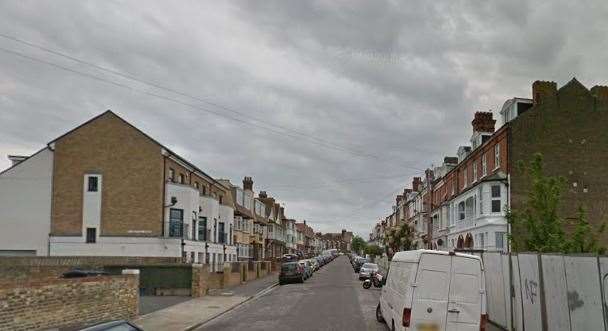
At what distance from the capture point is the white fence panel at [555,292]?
12.4 m

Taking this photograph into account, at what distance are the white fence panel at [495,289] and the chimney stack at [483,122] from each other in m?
30.5

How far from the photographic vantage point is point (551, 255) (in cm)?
1312

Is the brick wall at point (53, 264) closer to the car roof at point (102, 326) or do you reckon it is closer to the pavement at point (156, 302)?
the pavement at point (156, 302)

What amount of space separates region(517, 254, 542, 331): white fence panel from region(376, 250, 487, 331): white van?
163 centimetres

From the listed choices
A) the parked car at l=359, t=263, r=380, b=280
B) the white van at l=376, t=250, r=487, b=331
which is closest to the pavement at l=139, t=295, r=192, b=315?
the white van at l=376, t=250, r=487, b=331

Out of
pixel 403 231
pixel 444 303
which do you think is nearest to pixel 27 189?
pixel 444 303

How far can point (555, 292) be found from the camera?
1291 centimetres

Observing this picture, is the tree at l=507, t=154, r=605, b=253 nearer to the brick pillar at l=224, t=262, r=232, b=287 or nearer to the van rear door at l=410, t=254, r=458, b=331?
the van rear door at l=410, t=254, r=458, b=331

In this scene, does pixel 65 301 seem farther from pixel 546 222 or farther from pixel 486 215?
pixel 486 215

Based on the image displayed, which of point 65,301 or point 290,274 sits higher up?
point 65,301

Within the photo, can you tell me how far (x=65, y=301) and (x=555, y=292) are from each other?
11.5 metres

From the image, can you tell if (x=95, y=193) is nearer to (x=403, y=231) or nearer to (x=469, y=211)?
(x=469, y=211)

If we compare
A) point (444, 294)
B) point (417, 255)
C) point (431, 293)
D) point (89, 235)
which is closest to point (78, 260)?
point (89, 235)

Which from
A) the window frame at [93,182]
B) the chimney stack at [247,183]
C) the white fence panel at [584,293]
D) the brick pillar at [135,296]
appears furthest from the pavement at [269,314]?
the chimney stack at [247,183]
